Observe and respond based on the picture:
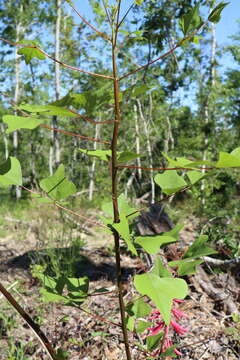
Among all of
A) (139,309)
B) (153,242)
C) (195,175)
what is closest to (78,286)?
(139,309)

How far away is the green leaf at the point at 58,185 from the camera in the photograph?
682 mm

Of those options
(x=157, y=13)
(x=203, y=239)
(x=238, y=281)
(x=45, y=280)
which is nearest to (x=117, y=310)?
(x=238, y=281)

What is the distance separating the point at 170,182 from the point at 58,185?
27 centimetres

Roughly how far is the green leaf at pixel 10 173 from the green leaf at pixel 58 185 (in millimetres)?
60

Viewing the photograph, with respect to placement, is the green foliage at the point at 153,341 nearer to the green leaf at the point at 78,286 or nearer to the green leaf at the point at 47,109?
the green leaf at the point at 78,286

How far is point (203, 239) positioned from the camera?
677 mm

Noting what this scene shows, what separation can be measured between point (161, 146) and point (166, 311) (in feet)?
35.0

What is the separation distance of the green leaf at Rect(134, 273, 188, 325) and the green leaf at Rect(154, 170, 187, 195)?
0.19 meters

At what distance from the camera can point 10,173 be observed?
675 mm

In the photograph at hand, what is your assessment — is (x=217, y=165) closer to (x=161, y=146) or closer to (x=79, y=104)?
(x=79, y=104)

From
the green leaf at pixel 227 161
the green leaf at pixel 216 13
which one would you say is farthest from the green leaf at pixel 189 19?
the green leaf at pixel 227 161

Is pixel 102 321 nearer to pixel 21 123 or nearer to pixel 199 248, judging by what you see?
pixel 199 248

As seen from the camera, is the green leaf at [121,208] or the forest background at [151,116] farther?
the forest background at [151,116]

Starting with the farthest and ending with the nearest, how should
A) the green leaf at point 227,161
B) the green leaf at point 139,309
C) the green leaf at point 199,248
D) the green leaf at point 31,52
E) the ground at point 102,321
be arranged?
the ground at point 102,321
the green leaf at point 139,309
the green leaf at point 199,248
the green leaf at point 31,52
the green leaf at point 227,161
